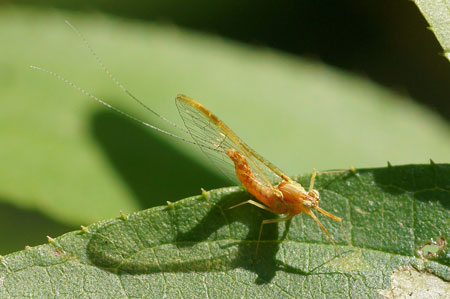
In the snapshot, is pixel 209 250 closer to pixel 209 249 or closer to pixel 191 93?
Answer: pixel 209 249

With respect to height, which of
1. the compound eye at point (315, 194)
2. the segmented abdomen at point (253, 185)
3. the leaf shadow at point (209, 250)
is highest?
the compound eye at point (315, 194)

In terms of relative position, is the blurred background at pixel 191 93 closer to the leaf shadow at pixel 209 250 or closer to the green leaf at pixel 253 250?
the leaf shadow at pixel 209 250

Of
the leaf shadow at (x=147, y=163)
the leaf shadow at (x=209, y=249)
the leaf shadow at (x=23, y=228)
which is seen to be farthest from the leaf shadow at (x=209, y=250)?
the leaf shadow at (x=23, y=228)

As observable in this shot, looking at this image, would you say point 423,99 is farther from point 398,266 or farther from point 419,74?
point 398,266

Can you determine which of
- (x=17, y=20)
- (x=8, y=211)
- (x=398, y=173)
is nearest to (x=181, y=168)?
(x=8, y=211)

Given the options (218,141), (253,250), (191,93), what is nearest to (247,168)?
(218,141)

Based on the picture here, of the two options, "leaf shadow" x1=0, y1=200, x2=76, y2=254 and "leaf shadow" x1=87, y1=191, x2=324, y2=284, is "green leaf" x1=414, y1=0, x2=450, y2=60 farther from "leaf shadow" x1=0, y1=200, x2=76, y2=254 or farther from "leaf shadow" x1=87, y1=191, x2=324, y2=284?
"leaf shadow" x1=0, y1=200, x2=76, y2=254

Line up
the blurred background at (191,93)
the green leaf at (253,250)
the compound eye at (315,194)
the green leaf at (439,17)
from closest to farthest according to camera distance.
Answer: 1. the green leaf at (253,250)
2. the green leaf at (439,17)
3. the compound eye at (315,194)
4. the blurred background at (191,93)

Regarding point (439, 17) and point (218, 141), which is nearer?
point (439, 17)
